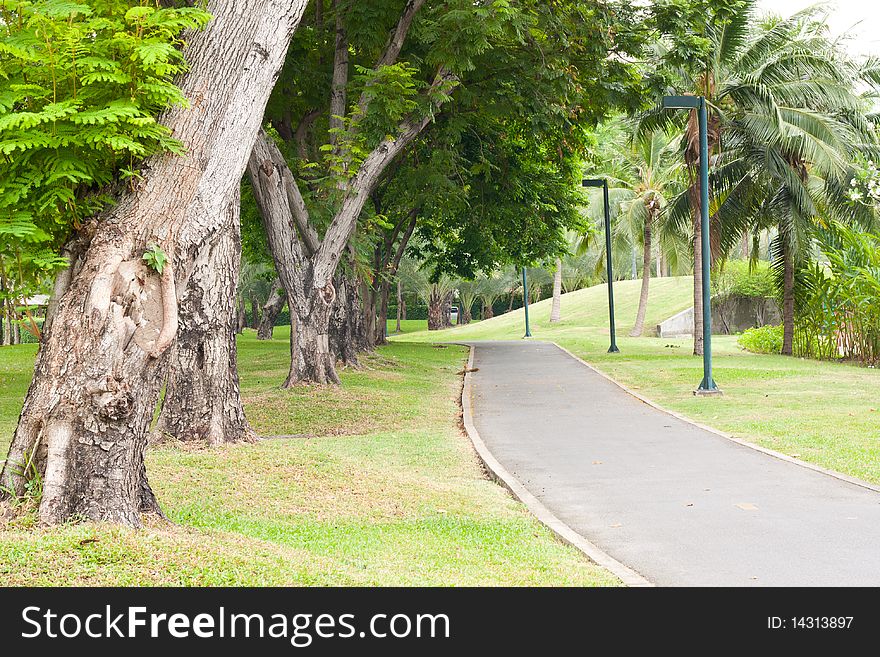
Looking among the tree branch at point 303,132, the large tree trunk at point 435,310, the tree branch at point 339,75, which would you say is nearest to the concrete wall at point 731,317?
the large tree trunk at point 435,310

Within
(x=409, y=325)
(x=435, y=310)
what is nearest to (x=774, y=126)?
(x=435, y=310)

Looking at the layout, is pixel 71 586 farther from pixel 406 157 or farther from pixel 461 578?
pixel 406 157

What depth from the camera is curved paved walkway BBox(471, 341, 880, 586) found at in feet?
19.6

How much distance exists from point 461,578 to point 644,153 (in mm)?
37122

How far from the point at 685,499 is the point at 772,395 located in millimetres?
8985

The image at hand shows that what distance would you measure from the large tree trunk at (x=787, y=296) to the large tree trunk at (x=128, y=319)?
24.0 m

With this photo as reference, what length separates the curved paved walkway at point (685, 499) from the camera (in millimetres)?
5965

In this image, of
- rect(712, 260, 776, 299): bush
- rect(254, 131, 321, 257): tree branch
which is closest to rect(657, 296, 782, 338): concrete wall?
rect(712, 260, 776, 299): bush

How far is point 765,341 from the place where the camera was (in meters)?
29.7

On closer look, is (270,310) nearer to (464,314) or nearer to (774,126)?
(774,126)

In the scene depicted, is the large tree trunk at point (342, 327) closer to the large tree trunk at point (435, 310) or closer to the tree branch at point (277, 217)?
the tree branch at point (277, 217)

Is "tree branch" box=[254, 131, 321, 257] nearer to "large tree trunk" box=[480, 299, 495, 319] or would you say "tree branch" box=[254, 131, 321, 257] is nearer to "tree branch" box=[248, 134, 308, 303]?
"tree branch" box=[248, 134, 308, 303]

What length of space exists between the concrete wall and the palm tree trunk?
1642 cm

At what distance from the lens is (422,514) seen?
7535mm
